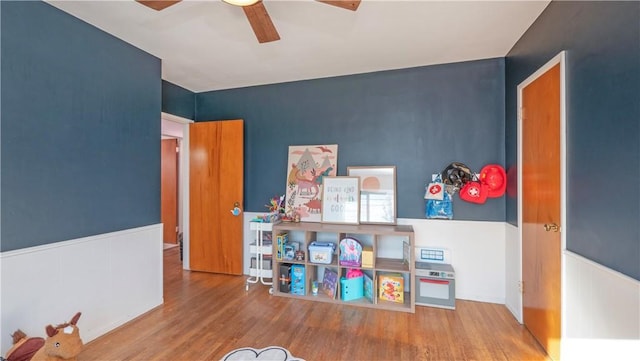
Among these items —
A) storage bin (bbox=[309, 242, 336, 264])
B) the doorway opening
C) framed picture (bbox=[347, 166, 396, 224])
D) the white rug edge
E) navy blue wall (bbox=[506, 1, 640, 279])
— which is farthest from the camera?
framed picture (bbox=[347, 166, 396, 224])

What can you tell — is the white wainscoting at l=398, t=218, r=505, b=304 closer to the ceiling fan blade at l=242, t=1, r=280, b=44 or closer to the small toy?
the small toy

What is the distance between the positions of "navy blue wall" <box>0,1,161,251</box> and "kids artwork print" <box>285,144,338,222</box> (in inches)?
59.8

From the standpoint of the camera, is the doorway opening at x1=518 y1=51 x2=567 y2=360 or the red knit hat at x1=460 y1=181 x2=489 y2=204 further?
the red knit hat at x1=460 y1=181 x2=489 y2=204

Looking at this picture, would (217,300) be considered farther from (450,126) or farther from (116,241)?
(450,126)

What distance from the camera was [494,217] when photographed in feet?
9.14

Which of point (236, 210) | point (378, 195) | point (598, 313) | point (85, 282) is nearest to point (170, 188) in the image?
point (236, 210)

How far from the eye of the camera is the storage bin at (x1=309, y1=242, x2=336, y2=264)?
2.88 metres

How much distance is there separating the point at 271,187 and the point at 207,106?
1.55 m

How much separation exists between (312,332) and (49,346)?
171cm

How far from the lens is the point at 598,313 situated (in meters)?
1.42

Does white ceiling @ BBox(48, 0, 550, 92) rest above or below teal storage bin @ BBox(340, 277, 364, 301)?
above

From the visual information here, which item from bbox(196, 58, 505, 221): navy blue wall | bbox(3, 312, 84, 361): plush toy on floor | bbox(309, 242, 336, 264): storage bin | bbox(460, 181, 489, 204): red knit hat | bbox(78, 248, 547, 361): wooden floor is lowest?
bbox(78, 248, 547, 361): wooden floor

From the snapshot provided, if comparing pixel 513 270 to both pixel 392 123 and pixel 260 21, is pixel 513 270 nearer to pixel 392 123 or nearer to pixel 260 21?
pixel 392 123

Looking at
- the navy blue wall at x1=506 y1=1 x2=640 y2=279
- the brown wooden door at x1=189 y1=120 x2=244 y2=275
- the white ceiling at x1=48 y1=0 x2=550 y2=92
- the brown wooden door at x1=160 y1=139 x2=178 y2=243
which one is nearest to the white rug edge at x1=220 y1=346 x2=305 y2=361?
the brown wooden door at x1=189 y1=120 x2=244 y2=275
